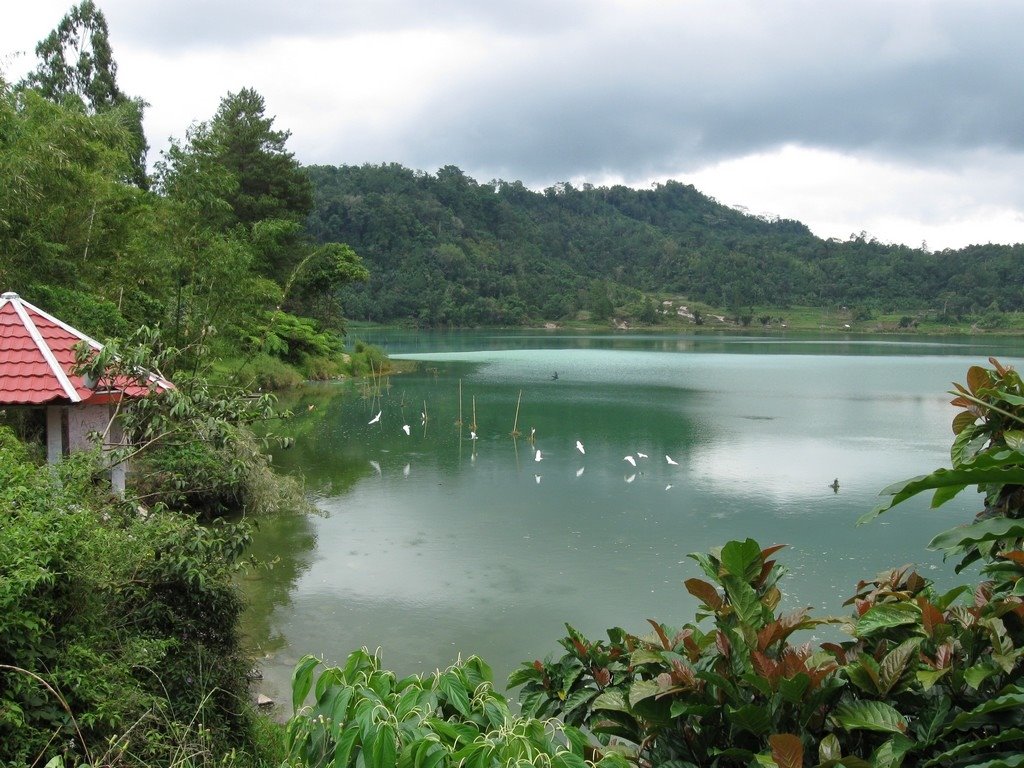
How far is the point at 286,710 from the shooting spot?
4699mm

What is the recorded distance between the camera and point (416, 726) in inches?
64.2

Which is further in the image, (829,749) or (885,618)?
(885,618)

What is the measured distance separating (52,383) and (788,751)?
190 inches

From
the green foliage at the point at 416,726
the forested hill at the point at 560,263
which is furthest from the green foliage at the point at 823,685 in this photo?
the forested hill at the point at 560,263

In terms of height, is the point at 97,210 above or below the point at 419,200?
below

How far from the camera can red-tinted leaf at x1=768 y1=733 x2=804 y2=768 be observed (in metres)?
1.60

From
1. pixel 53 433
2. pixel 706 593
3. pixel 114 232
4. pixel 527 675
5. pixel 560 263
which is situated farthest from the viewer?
pixel 560 263

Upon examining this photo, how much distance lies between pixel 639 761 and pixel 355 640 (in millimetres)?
4352

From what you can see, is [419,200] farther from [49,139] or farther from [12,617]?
[12,617]

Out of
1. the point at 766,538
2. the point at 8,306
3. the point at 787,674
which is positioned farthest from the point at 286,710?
the point at 766,538

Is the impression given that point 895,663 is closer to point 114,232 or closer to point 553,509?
point 553,509

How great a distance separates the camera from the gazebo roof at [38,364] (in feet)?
16.1

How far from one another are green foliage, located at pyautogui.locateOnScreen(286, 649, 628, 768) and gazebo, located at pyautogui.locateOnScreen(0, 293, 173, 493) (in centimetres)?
342

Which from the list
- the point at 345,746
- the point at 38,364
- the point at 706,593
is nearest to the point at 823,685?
the point at 706,593
